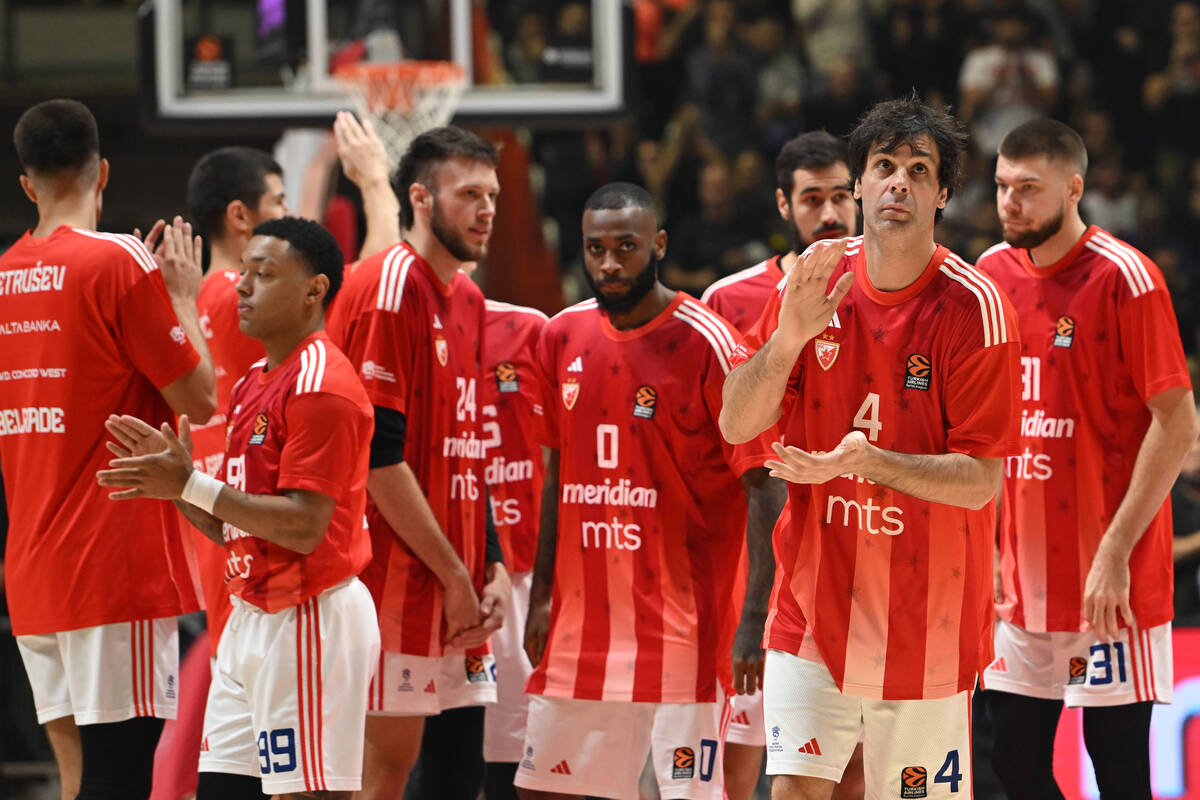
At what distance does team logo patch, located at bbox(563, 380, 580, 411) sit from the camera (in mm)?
5441

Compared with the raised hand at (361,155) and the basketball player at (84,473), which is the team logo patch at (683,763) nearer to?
the basketball player at (84,473)

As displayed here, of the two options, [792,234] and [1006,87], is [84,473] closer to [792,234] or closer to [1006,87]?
[792,234]

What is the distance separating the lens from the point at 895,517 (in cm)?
443

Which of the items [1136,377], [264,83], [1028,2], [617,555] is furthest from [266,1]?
[1028,2]

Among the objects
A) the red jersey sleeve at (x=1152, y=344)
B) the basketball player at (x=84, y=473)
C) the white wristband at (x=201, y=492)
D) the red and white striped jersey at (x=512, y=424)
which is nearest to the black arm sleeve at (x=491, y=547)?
the red and white striped jersey at (x=512, y=424)

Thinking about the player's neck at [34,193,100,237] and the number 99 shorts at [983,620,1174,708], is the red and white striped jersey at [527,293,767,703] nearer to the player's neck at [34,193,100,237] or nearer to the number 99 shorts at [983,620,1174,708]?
the number 99 shorts at [983,620,1174,708]

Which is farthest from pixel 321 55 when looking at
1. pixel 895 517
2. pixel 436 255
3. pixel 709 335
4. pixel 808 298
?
pixel 895 517

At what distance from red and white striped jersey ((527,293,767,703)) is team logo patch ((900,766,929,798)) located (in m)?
1.01

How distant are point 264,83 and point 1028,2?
335 inches

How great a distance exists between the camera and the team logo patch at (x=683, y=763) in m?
5.29

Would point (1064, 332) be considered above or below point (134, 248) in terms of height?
below

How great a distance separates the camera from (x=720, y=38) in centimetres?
1417

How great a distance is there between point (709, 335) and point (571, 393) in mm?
552

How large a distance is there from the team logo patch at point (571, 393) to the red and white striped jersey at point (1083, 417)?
173 centimetres
